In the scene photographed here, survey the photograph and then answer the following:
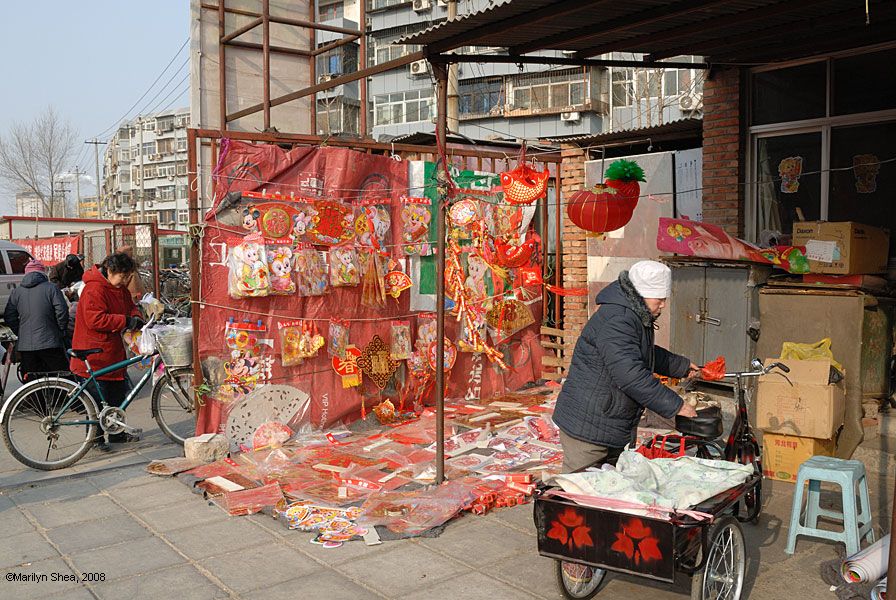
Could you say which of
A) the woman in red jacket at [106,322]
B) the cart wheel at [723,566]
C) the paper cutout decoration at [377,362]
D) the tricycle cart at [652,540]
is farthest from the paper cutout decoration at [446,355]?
the cart wheel at [723,566]

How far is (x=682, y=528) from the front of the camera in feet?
10.9

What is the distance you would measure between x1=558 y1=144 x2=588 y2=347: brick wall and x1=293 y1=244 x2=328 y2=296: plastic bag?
3.76 metres

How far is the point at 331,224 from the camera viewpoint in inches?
297

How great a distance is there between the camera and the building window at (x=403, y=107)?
4089cm

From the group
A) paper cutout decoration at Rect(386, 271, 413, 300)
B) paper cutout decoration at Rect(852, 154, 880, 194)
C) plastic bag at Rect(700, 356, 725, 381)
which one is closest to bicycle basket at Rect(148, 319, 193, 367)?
Result: paper cutout decoration at Rect(386, 271, 413, 300)

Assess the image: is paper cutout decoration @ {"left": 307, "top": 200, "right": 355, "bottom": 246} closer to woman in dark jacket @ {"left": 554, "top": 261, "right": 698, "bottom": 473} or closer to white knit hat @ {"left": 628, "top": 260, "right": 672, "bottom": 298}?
woman in dark jacket @ {"left": 554, "top": 261, "right": 698, "bottom": 473}

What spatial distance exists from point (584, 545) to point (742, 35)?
533 centimetres

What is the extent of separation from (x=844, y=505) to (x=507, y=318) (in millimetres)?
5269

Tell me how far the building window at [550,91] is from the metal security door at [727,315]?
29.9 metres

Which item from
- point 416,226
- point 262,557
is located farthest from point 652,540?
point 416,226

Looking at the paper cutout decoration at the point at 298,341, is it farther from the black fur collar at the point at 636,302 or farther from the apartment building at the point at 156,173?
the apartment building at the point at 156,173

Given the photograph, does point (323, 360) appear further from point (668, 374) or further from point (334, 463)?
point (668, 374)

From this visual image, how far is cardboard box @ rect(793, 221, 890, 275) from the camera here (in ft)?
21.8

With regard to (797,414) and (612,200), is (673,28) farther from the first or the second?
(797,414)
